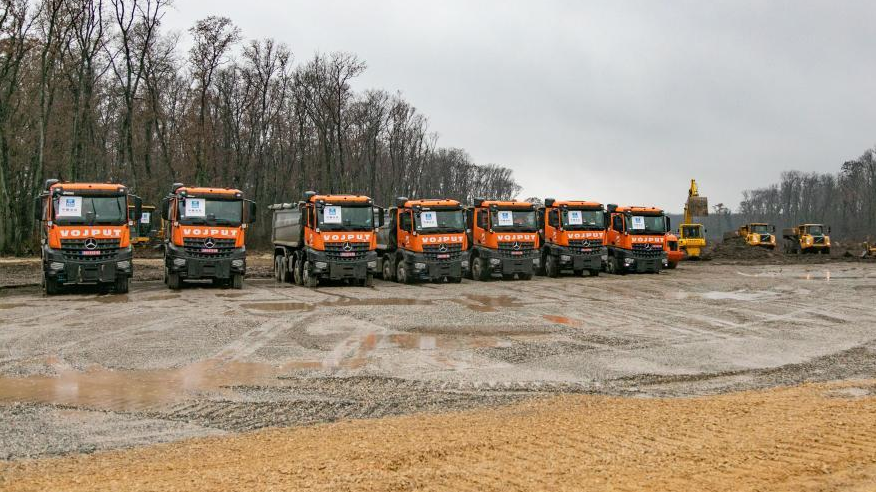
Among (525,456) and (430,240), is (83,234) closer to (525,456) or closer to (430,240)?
(430,240)

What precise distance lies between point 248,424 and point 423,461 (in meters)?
2.50

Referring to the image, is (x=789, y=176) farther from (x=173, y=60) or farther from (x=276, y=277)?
(x=276, y=277)

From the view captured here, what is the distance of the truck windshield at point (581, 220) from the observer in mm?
30703

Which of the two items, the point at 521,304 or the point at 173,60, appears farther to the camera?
the point at 173,60

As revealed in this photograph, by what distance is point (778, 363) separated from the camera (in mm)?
11359

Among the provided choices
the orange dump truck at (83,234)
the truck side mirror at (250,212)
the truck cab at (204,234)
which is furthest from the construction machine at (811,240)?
the orange dump truck at (83,234)

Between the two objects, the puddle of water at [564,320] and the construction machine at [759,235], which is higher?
the construction machine at [759,235]

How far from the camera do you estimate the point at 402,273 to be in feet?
89.2

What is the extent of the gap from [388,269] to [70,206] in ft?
38.8

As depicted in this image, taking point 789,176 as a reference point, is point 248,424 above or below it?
below

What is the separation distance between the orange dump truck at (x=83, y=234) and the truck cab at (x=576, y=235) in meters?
16.7

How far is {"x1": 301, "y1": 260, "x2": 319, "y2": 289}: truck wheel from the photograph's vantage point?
24.8 m

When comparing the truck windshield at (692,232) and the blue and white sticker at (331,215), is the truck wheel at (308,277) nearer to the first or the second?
the blue and white sticker at (331,215)

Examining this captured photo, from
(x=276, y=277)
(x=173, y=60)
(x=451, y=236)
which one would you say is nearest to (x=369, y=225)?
(x=451, y=236)
